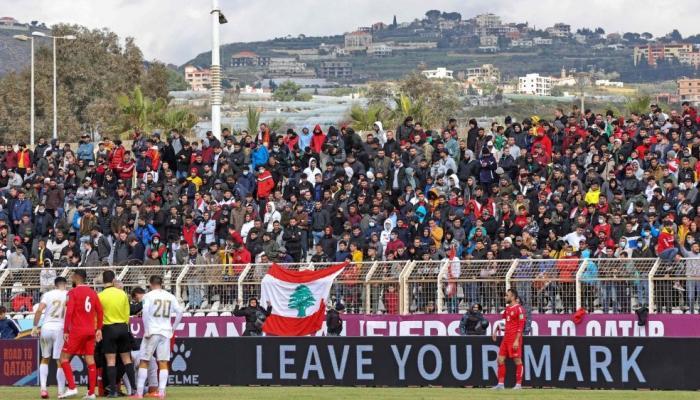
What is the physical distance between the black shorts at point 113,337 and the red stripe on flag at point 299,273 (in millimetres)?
9486

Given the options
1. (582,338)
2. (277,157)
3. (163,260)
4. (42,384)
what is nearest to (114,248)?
(163,260)

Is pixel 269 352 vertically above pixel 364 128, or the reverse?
pixel 364 128

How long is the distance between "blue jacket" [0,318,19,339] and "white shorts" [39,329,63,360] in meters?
6.14

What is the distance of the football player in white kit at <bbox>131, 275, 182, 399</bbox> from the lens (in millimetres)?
22141

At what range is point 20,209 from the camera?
1518 inches

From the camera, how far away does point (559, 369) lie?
78.9ft

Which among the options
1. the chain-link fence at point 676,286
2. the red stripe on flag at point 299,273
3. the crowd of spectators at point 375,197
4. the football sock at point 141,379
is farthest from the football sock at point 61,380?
the chain-link fence at point 676,286

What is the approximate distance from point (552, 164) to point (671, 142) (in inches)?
111

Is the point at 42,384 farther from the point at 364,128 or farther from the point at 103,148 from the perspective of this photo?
the point at 364,128

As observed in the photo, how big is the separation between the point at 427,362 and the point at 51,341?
6325 millimetres

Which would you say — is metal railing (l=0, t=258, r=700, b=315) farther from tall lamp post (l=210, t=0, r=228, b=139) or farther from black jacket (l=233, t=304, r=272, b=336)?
tall lamp post (l=210, t=0, r=228, b=139)

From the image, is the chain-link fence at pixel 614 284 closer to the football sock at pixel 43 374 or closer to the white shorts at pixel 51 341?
the white shorts at pixel 51 341

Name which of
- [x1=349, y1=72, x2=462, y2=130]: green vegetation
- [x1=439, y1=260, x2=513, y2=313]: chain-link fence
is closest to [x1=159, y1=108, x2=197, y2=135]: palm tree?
[x1=349, y1=72, x2=462, y2=130]: green vegetation

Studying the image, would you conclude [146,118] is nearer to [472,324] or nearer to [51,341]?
[472,324]
